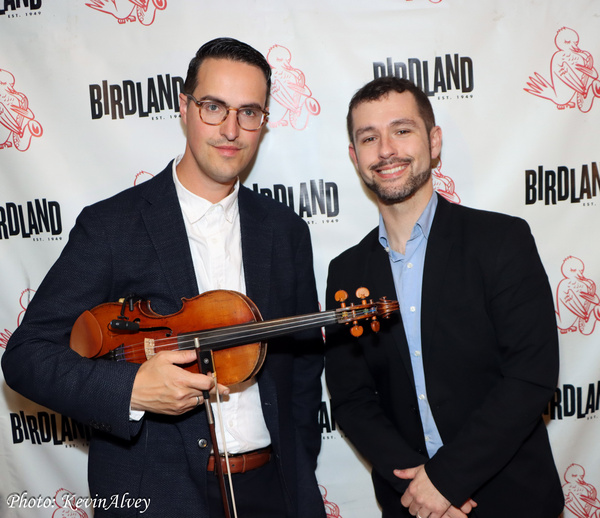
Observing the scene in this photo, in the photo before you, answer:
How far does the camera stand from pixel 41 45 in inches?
112

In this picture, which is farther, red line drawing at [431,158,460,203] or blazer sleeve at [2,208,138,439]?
red line drawing at [431,158,460,203]

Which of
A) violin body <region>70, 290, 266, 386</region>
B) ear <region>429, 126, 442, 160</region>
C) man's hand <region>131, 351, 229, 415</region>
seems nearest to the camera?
man's hand <region>131, 351, 229, 415</region>

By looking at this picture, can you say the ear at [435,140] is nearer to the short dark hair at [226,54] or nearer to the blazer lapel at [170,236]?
the short dark hair at [226,54]

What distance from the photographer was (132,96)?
113 inches

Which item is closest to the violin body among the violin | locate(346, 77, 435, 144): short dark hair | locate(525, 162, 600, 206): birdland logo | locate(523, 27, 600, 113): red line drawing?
the violin

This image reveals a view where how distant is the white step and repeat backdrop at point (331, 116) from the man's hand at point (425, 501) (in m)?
0.91

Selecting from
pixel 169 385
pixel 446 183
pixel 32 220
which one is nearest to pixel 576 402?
pixel 446 183

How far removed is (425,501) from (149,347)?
3.65 feet

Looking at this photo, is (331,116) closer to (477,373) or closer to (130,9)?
(130,9)

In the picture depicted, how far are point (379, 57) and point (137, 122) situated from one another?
1.26 metres

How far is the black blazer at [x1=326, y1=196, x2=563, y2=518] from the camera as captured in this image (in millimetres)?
2014

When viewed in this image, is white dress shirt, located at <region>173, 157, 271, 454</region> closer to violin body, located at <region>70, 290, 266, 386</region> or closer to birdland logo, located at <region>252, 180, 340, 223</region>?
violin body, located at <region>70, 290, 266, 386</region>

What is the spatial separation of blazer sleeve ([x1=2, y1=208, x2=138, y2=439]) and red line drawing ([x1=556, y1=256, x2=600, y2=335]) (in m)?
2.14

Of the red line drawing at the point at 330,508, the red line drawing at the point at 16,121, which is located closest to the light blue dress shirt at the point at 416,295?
the red line drawing at the point at 330,508
